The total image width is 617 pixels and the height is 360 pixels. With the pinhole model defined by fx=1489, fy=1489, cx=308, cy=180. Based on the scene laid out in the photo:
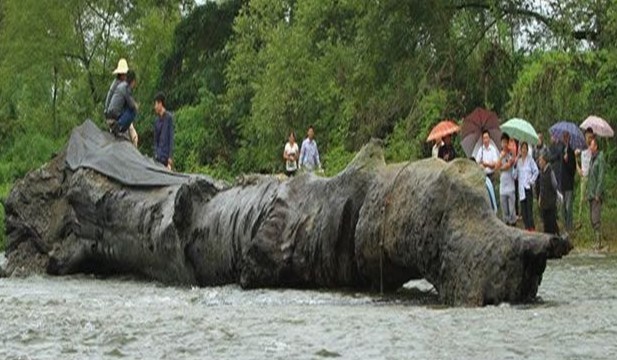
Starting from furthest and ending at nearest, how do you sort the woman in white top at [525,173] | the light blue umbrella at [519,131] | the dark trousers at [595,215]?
1. the dark trousers at [595,215]
2. the light blue umbrella at [519,131]
3. the woman in white top at [525,173]

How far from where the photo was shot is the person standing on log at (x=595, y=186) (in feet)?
75.8

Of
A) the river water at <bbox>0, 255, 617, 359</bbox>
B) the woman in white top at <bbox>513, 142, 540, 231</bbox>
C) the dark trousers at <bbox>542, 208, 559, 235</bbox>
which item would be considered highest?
the woman in white top at <bbox>513, 142, 540, 231</bbox>

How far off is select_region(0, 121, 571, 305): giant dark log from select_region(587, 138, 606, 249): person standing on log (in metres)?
9.30

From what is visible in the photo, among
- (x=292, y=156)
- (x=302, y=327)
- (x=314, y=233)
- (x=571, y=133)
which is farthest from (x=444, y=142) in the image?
(x=292, y=156)

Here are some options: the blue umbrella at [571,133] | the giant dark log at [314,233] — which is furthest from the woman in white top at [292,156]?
the giant dark log at [314,233]

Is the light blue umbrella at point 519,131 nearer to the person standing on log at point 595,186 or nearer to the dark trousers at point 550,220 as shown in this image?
the dark trousers at point 550,220

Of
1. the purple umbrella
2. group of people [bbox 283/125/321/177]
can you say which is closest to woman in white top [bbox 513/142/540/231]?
the purple umbrella

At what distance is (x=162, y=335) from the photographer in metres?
8.88

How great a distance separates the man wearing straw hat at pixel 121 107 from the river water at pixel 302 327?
21.9 feet

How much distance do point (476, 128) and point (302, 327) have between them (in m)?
13.4

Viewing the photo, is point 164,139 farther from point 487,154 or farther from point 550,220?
point 550,220

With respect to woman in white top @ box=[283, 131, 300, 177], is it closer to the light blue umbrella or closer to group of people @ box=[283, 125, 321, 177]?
group of people @ box=[283, 125, 321, 177]

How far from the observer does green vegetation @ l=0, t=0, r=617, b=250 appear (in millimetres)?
26969

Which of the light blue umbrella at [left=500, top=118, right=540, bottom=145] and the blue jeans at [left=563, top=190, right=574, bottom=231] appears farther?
the blue jeans at [left=563, top=190, right=574, bottom=231]
